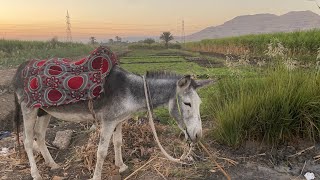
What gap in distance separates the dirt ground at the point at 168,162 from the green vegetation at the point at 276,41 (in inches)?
115

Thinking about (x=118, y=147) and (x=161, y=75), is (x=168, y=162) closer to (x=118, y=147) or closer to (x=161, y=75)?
(x=118, y=147)

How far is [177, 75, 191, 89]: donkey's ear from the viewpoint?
3.76m

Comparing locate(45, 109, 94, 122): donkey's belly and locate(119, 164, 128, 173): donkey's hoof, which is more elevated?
locate(45, 109, 94, 122): donkey's belly

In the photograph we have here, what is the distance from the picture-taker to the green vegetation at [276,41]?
17.1 metres

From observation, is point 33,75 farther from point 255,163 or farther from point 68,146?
point 255,163

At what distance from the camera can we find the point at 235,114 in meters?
5.54

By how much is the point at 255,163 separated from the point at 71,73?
3189 mm

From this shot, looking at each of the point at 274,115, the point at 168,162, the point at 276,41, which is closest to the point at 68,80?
the point at 168,162

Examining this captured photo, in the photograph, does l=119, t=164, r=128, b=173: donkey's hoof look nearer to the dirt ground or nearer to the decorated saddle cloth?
the dirt ground

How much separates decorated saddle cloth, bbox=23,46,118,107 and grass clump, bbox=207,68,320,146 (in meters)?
2.38

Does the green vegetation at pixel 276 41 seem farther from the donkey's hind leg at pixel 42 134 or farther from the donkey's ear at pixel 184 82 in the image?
the donkey's hind leg at pixel 42 134

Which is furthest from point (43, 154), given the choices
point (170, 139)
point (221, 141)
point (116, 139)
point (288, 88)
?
point (288, 88)

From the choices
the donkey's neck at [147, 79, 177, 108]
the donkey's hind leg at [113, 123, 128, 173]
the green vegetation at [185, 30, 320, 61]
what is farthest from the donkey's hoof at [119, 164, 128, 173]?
the green vegetation at [185, 30, 320, 61]

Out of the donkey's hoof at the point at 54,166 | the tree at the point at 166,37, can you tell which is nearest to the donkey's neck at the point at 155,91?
the donkey's hoof at the point at 54,166
